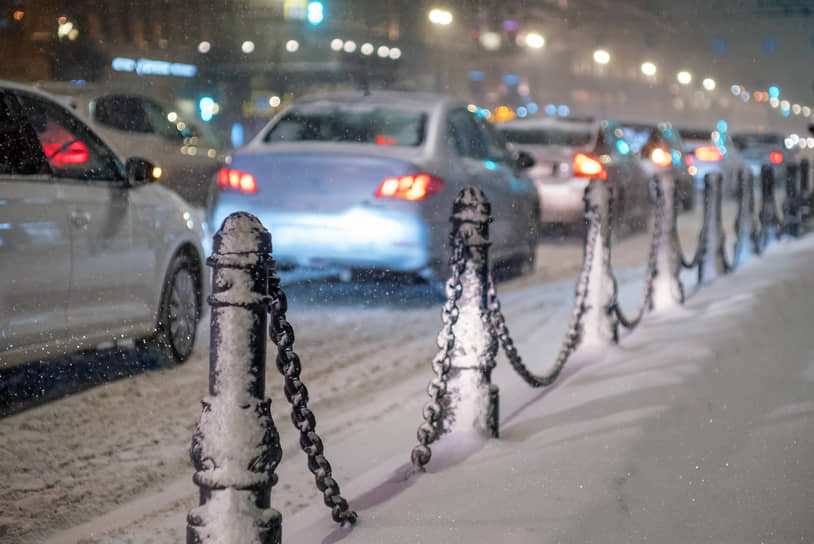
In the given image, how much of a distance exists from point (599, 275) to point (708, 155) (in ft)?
59.9

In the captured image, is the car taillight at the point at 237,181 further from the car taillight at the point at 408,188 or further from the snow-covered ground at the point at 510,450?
the snow-covered ground at the point at 510,450

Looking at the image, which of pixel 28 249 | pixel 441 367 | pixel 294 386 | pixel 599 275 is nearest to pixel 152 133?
pixel 599 275

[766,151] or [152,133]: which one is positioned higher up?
[766,151]

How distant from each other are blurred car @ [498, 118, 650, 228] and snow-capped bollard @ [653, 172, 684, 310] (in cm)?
509

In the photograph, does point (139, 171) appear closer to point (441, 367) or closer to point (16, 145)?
point (16, 145)

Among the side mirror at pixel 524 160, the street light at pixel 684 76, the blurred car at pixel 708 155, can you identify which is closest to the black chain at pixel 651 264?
the side mirror at pixel 524 160

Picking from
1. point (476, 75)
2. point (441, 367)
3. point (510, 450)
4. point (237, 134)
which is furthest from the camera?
point (476, 75)

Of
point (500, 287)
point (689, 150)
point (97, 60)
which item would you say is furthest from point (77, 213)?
point (97, 60)

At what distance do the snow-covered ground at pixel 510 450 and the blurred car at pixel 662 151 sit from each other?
11395 mm

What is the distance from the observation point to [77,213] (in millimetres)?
5395

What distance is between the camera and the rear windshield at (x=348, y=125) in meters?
9.00

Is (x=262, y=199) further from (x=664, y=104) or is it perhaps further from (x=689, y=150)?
(x=664, y=104)

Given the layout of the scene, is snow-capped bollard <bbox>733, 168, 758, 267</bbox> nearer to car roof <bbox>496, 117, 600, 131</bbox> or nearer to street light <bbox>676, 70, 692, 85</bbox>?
car roof <bbox>496, 117, 600, 131</bbox>

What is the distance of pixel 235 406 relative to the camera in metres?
2.82
